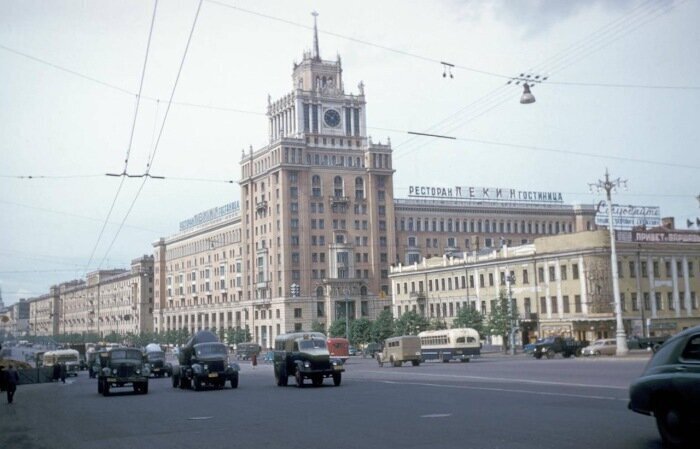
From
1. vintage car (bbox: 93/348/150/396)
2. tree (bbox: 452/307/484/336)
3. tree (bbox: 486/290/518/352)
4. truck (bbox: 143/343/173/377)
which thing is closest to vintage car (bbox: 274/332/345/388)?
vintage car (bbox: 93/348/150/396)

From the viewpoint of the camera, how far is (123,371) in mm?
33969

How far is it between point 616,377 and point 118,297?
163361 millimetres

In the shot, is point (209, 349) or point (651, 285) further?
point (651, 285)

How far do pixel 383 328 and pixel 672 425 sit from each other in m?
83.9

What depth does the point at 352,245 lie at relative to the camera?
12100 cm

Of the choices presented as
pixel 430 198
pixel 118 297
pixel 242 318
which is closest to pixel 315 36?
pixel 430 198

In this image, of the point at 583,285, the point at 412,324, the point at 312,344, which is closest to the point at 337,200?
the point at 412,324

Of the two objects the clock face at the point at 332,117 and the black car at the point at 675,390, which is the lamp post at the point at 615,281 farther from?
the clock face at the point at 332,117

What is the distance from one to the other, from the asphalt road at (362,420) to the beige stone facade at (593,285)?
47.5 metres

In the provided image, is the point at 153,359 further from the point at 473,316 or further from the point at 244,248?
the point at 244,248

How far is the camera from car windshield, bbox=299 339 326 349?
34.8 m

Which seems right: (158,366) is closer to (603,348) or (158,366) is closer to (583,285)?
(603,348)

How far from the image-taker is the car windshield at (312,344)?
3481 cm

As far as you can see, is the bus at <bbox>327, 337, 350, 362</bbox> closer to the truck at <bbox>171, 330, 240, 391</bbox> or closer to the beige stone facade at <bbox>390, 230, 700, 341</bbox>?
the beige stone facade at <bbox>390, 230, 700, 341</bbox>
